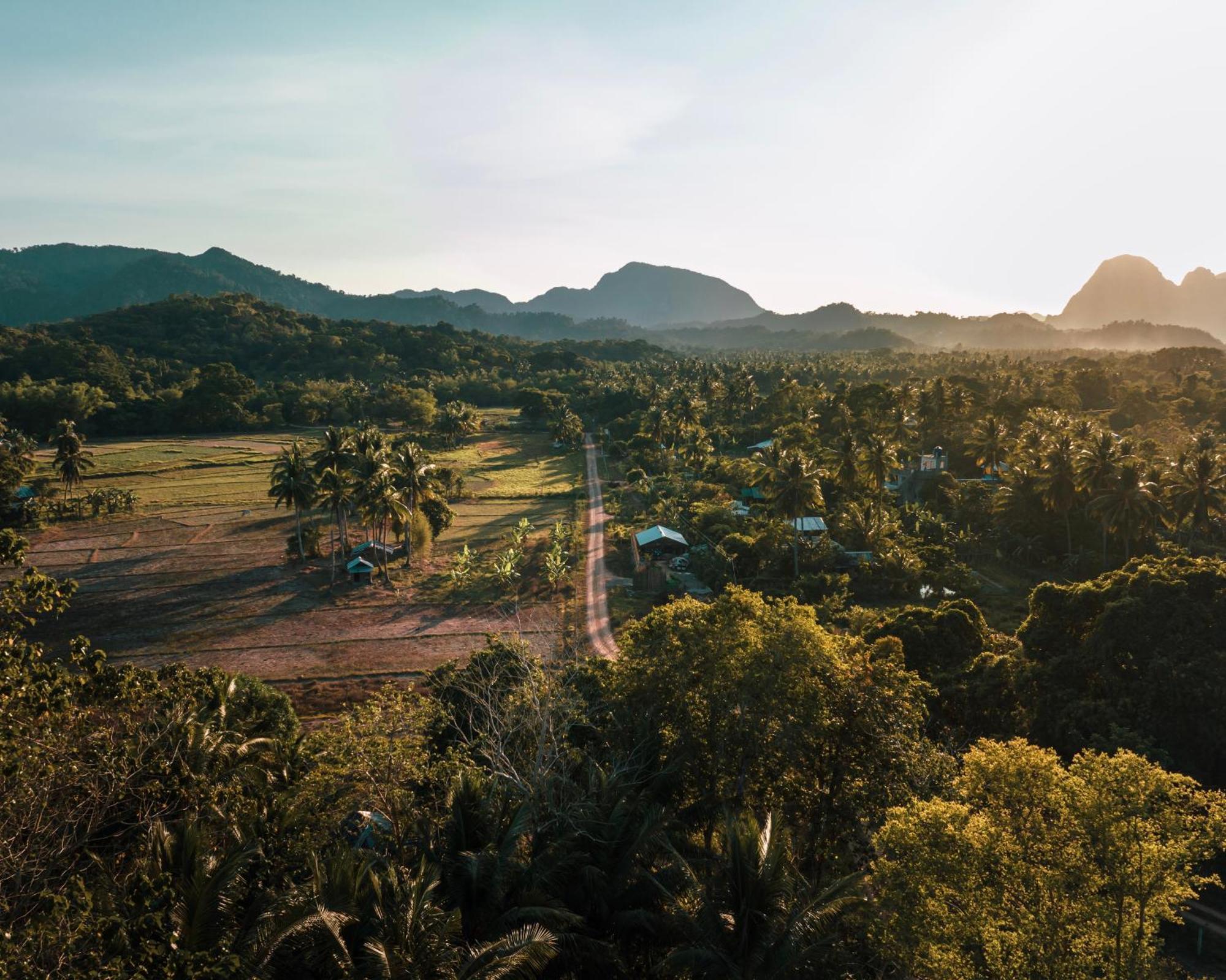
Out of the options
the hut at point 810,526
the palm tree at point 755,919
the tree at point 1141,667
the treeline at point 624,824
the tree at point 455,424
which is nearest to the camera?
the treeline at point 624,824

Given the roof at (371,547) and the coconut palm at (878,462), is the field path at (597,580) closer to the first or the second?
the roof at (371,547)

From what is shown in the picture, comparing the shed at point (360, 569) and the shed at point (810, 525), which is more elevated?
the shed at point (810, 525)

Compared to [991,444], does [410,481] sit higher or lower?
lower

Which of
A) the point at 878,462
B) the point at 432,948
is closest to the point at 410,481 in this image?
the point at 878,462

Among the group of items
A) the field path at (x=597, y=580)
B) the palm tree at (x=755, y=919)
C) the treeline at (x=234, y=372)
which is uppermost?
the treeline at (x=234, y=372)

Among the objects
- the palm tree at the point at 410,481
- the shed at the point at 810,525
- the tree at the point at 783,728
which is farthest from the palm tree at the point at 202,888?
the shed at the point at 810,525

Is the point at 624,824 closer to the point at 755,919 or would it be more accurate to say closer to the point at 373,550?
the point at 755,919

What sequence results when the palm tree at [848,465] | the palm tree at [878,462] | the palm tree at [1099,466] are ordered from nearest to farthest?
the palm tree at [1099,466]
the palm tree at [878,462]
the palm tree at [848,465]
